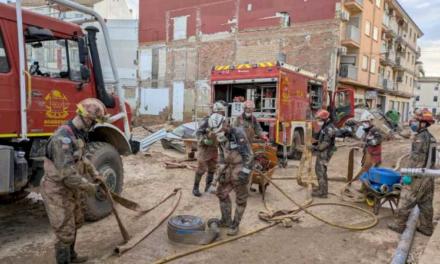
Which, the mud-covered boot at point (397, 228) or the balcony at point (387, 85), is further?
the balcony at point (387, 85)

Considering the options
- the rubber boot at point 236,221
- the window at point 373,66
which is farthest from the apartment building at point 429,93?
the rubber boot at point 236,221

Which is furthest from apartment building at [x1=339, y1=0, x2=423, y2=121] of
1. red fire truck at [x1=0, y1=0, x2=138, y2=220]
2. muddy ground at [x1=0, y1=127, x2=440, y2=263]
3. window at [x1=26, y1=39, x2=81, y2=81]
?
window at [x1=26, y1=39, x2=81, y2=81]

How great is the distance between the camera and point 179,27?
31078 millimetres

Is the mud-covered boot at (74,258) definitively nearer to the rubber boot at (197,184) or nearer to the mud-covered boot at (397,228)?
the rubber boot at (197,184)

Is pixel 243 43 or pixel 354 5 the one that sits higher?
pixel 354 5

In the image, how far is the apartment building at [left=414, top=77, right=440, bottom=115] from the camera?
77.2m

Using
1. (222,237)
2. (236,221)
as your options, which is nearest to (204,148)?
(236,221)

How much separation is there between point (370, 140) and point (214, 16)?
24.1 meters

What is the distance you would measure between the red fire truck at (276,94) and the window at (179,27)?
65.0 ft

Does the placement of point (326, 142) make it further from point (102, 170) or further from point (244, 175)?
point (102, 170)

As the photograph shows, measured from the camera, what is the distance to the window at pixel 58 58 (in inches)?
192

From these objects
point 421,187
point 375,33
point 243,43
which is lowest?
point 421,187

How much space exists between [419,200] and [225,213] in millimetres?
2878

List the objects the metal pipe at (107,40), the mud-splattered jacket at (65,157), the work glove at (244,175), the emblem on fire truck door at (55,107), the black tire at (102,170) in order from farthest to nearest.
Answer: the black tire at (102,170)
the metal pipe at (107,40)
the work glove at (244,175)
the emblem on fire truck door at (55,107)
the mud-splattered jacket at (65,157)
